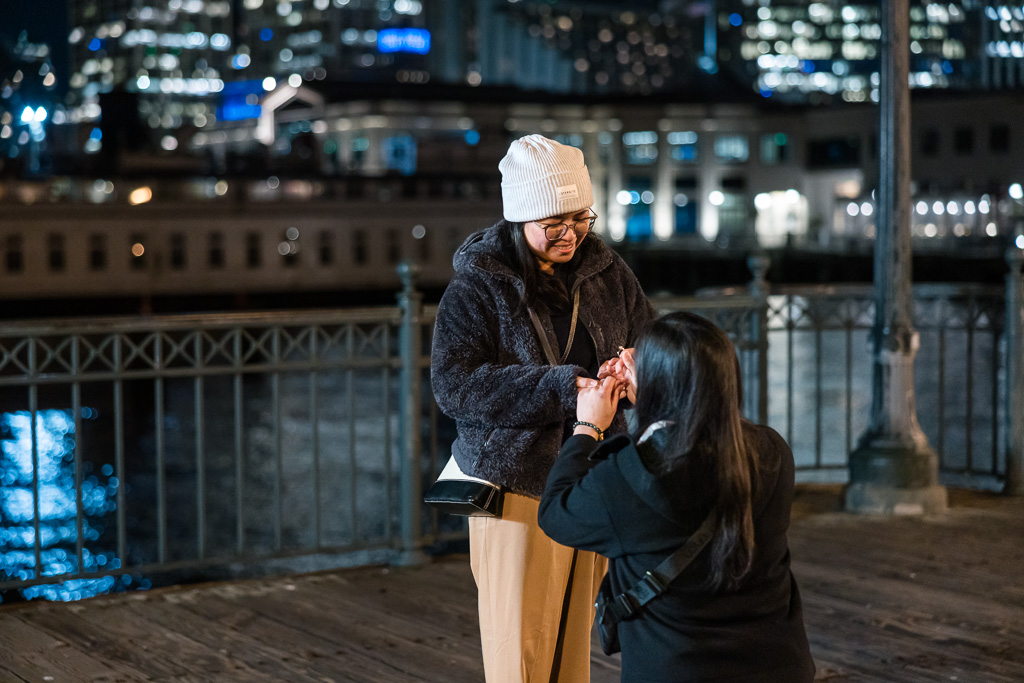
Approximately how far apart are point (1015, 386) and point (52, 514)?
9.88 metres

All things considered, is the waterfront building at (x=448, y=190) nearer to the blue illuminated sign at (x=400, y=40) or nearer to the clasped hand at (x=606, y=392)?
the blue illuminated sign at (x=400, y=40)

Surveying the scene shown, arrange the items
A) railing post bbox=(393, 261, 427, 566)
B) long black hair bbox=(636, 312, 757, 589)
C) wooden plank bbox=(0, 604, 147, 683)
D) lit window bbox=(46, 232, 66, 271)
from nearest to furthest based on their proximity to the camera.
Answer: long black hair bbox=(636, 312, 757, 589) → wooden plank bbox=(0, 604, 147, 683) → railing post bbox=(393, 261, 427, 566) → lit window bbox=(46, 232, 66, 271)

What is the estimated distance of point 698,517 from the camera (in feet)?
6.74

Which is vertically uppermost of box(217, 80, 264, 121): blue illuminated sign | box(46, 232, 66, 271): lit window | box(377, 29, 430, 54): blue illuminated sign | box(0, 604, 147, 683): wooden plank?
box(377, 29, 430, 54): blue illuminated sign

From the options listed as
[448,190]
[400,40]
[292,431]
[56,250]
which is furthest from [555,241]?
[400,40]

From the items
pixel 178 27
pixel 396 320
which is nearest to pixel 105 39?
pixel 178 27

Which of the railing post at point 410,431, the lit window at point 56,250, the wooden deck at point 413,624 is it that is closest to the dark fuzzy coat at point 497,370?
the wooden deck at point 413,624

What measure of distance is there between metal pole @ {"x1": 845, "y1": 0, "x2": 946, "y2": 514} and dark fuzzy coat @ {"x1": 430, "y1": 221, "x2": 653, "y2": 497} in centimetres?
427

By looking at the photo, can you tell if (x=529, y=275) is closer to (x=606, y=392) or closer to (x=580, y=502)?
(x=606, y=392)

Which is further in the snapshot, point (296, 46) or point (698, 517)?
point (296, 46)

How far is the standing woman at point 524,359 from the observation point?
2.74 meters

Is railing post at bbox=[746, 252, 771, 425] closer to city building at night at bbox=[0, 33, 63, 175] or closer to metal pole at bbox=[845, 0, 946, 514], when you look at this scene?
metal pole at bbox=[845, 0, 946, 514]

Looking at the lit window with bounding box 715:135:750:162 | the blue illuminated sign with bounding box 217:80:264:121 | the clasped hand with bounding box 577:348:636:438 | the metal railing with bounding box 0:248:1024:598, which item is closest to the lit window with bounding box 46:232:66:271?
the metal railing with bounding box 0:248:1024:598

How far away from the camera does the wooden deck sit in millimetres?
4293
